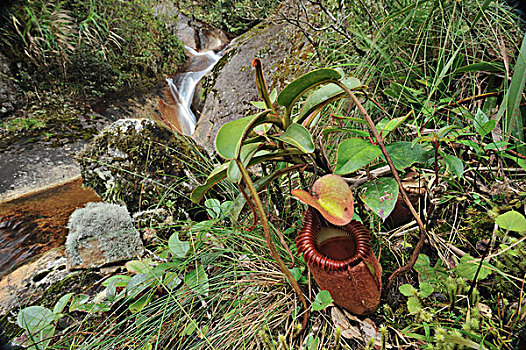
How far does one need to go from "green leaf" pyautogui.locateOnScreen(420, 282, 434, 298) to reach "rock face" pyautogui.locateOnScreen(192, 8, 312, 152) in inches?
52.6

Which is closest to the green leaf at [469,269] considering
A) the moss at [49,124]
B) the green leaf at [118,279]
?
the green leaf at [118,279]

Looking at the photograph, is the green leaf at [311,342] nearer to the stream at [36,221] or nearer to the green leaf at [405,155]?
the green leaf at [405,155]

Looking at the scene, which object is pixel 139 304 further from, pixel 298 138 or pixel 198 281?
pixel 298 138

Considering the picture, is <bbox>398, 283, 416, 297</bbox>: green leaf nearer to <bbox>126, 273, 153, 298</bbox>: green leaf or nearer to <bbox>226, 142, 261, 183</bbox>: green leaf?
<bbox>226, 142, 261, 183</bbox>: green leaf

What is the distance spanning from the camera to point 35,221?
1697 millimetres

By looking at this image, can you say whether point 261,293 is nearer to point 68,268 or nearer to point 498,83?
point 68,268

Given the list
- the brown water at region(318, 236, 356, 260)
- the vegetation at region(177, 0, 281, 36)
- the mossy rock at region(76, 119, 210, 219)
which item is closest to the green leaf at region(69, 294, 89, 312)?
the mossy rock at region(76, 119, 210, 219)

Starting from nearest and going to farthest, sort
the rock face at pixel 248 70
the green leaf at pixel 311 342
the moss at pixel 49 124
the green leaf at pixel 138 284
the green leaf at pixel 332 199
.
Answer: the green leaf at pixel 332 199, the green leaf at pixel 311 342, the green leaf at pixel 138 284, the rock face at pixel 248 70, the moss at pixel 49 124

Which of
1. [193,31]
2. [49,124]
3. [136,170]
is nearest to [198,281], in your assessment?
[136,170]

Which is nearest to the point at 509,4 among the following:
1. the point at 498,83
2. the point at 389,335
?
the point at 498,83

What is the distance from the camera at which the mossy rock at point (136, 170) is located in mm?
1428

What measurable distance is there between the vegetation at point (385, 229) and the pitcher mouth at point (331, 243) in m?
0.07

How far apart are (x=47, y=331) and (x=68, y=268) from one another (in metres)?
0.43

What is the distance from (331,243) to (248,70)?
6.13 feet
